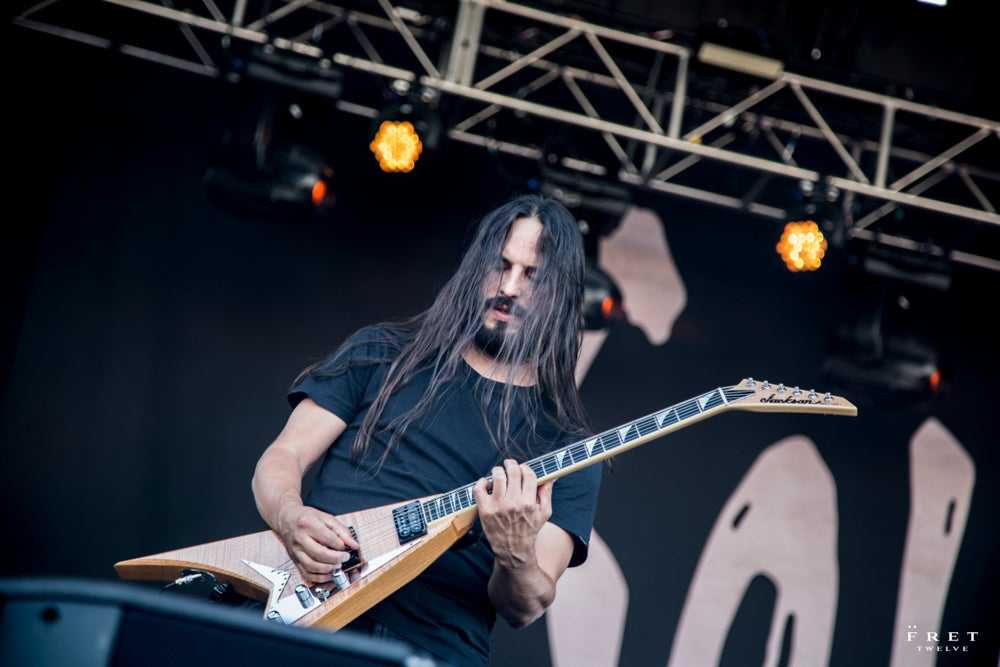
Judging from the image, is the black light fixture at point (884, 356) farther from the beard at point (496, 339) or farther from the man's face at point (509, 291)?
the beard at point (496, 339)

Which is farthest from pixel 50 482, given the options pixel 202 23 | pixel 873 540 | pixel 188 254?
pixel 873 540

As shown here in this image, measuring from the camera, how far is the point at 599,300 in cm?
479

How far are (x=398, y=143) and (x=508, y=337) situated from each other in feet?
8.35

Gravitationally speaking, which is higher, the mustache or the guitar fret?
the mustache

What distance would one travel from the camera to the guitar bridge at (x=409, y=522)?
1730 millimetres

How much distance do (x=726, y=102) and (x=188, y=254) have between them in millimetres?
3344

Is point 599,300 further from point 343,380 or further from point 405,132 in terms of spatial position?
point 343,380

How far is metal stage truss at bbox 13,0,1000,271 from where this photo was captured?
4.36m

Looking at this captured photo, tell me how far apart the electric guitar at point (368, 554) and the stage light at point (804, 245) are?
2.90 m

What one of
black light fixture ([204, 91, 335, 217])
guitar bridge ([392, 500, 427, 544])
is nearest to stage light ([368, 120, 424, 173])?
black light fixture ([204, 91, 335, 217])

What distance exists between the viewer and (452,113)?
5.09m

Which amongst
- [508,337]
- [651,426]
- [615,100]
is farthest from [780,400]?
[615,100]

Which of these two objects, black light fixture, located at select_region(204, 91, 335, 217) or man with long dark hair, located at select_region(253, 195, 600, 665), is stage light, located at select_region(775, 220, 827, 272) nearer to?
black light fixture, located at select_region(204, 91, 335, 217)

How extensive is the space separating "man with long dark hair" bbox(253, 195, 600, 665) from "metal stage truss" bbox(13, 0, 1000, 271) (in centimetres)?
231
